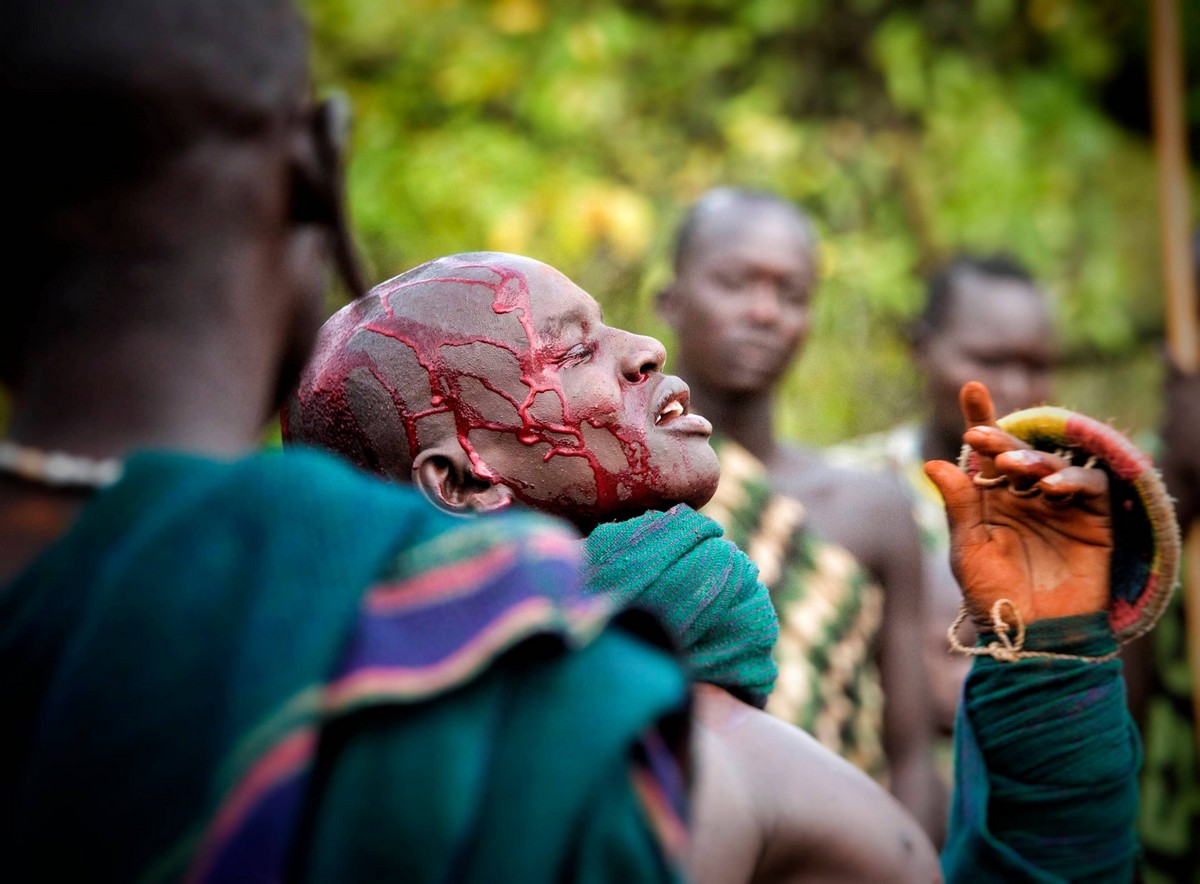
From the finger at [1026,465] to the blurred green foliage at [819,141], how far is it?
13.9 feet

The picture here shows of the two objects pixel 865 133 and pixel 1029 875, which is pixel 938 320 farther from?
pixel 1029 875

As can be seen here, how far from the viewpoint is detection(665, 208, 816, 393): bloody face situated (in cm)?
418

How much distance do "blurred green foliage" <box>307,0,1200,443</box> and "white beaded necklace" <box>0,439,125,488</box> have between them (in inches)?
201

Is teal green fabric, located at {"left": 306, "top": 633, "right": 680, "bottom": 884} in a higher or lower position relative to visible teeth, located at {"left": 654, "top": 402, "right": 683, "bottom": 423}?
lower

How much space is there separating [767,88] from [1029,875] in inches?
224

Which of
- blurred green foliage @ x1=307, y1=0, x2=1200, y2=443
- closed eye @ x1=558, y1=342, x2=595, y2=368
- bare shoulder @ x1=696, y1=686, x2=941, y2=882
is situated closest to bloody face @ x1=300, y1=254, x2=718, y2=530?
closed eye @ x1=558, y1=342, x2=595, y2=368

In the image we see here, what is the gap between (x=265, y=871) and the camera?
1041 mm

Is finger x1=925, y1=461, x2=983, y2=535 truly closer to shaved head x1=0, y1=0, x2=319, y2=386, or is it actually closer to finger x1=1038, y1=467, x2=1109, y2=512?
finger x1=1038, y1=467, x2=1109, y2=512

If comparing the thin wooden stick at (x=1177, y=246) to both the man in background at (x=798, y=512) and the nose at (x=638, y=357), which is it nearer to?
the man in background at (x=798, y=512)

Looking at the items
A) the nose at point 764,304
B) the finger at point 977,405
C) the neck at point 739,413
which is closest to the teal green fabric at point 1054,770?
the finger at point 977,405

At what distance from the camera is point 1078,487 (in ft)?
6.96

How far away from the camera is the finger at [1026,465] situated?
2.11m

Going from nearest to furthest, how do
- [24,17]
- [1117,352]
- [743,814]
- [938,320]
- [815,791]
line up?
[24,17] < [743,814] < [815,791] < [938,320] < [1117,352]

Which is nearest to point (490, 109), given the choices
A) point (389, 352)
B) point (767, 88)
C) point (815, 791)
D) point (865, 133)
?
point (767, 88)
